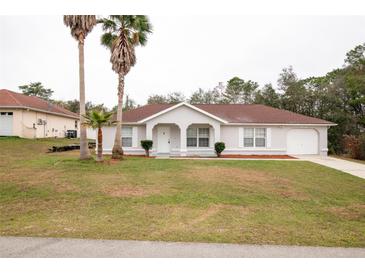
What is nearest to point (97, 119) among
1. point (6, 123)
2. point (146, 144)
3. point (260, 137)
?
point (146, 144)

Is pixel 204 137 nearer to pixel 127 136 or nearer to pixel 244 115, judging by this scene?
pixel 244 115

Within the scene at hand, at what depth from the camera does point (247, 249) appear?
13.5 ft

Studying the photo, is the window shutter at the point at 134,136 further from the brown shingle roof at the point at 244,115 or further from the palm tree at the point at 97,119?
the palm tree at the point at 97,119

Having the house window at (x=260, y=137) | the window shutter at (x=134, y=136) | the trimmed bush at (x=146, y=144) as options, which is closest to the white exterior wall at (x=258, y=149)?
the house window at (x=260, y=137)

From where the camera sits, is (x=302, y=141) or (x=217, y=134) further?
(x=302, y=141)

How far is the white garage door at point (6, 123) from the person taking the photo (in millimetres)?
23922

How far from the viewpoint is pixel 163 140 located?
19.7 m

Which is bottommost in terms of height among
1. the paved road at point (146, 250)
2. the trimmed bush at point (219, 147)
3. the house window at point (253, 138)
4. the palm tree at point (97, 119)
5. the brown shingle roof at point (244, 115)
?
the paved road at point (146, 250)

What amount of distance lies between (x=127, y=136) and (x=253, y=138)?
1040cm

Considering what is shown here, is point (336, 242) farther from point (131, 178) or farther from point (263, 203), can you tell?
point (131, 178)

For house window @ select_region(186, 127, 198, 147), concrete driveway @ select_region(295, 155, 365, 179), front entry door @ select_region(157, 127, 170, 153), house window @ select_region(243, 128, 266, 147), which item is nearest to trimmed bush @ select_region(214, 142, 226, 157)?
house window @ select_region(186, 127, 198, 147)

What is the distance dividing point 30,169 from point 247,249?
11352 mm

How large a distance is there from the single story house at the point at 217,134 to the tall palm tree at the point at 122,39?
3.46 meters

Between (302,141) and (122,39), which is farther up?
(122,39)
